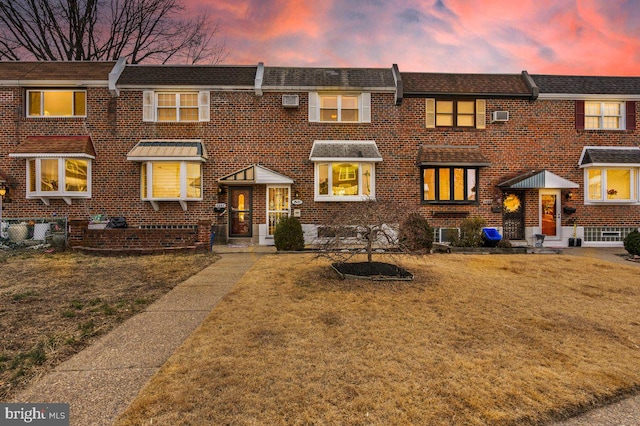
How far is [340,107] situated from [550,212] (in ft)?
36.1

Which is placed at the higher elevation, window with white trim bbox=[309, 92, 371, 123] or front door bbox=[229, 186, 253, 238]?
window with white trim bbox=[309, 92, 371, 123]

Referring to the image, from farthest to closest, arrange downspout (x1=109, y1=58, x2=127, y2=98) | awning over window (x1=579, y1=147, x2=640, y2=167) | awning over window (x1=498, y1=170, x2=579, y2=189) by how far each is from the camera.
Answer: awning over window (x1=579, y1=147, x2=640, y2=167) → downspout (x1=109, y1=58, x2=127, y2=98) → awning over window (x1=498, y1=170, x2=579, y2=189)

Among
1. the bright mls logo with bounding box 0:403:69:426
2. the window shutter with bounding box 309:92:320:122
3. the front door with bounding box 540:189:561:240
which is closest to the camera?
the bright mls logo with bounding box 0:403:69:426

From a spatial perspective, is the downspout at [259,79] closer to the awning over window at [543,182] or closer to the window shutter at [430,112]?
the window shutter at [430,112]

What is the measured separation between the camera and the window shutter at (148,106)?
1423 centimetres

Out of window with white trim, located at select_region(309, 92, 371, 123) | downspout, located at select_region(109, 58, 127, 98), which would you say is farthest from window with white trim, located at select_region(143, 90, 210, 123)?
window with white trim, located at select_region(309, 92, 371, 123)

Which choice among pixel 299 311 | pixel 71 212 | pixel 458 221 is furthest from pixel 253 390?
pixel 71 212

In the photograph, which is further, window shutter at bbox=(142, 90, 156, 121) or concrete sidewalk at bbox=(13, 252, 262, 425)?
window shutter at bbox=(142, 90, 156, 121)

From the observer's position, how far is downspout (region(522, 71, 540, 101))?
1453 centimetres

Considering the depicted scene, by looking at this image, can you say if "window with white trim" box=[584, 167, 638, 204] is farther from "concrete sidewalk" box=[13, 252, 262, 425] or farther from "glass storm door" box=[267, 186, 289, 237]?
"concrete sidewalk" box=[13, 252, 262, 425]

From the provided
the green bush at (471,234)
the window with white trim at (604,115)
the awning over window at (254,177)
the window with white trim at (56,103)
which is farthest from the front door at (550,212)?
the window with white trim at (56,103)

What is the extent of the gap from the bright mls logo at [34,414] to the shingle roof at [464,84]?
49.8ft

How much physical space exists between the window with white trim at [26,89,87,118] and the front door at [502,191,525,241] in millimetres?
19743

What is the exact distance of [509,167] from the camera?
48.4 ft
